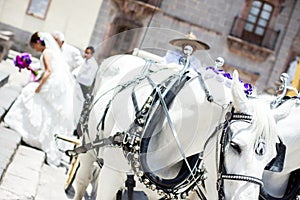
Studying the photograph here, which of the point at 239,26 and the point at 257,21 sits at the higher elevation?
the point at 257,21

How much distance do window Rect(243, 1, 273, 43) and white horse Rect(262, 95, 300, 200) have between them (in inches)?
794

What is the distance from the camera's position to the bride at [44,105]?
7.21 metres

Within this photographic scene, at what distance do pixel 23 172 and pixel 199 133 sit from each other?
3.07m

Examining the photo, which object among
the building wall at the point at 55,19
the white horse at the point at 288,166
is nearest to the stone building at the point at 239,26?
the building wall at the point at 55,19

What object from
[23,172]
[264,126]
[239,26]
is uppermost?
[239,26]

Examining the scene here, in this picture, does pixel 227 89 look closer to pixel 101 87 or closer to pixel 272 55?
pixel 101 87

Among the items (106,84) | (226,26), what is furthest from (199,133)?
(226,26)

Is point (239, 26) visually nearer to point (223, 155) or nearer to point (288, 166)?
point (288, 166)

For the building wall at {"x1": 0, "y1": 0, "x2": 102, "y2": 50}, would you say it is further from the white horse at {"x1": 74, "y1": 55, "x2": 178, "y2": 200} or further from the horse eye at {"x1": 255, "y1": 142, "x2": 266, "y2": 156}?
the horse eye at {"x1": 255, "y1": 142, "x2": 266, "y2": 156}

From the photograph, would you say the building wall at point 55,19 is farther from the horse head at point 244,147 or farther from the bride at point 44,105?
the horse head at point 244,147

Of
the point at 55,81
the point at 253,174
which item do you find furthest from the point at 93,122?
the point at 55,81

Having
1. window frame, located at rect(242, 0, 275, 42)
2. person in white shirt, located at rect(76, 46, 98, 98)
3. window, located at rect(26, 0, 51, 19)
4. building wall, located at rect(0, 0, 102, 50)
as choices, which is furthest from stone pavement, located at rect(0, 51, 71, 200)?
window frame, located at rect(242, 0, 275, 42)

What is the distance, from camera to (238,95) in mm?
3115

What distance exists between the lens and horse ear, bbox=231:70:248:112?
121 inches
